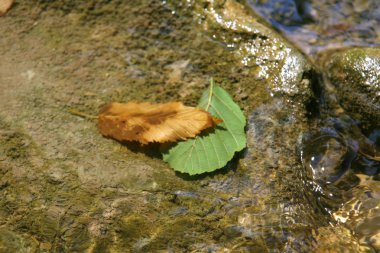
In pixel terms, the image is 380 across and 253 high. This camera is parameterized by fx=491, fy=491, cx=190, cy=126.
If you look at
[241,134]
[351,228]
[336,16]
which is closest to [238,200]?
[241,134]

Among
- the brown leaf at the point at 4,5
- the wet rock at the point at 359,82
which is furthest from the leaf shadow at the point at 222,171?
the brown leaf at the point at 4,5

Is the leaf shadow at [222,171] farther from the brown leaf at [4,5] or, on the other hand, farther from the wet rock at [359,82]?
the brown leaf at [4,5]

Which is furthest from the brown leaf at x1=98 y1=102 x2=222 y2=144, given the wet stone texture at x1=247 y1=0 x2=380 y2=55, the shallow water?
the wet stone texture at x1=247 y1=0 x2=380 y2=55

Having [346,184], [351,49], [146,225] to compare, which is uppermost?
[351,49]

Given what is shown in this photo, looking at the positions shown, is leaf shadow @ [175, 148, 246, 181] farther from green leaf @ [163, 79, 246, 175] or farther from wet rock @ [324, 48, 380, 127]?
wet rock @ [324, 48, 380, 127]

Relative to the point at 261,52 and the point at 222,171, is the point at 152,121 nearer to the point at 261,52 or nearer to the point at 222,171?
the point at 222,171

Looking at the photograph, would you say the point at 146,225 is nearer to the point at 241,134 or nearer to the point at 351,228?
the point at 241,134

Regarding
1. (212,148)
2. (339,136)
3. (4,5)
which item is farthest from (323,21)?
(4,5)
